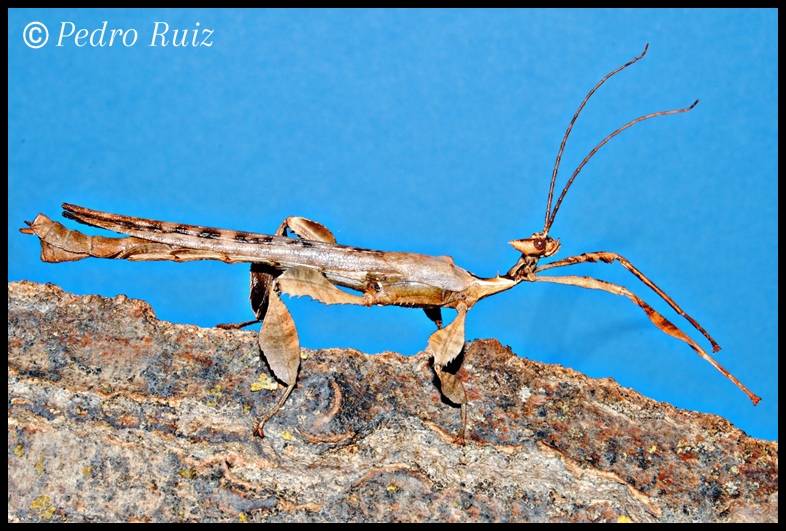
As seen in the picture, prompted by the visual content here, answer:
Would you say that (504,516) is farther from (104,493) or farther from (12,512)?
(12,512)

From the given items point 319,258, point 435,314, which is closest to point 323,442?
point 319,258

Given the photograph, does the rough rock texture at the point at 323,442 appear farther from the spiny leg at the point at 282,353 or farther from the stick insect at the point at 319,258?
the stick insect at the point at 319,258

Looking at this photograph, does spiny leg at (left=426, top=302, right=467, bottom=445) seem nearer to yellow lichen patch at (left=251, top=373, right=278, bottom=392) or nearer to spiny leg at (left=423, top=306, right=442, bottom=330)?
spiny leg at (left=423, top=306, right=442, bottom=330)

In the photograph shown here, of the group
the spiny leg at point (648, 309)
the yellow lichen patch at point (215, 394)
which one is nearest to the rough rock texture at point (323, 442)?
the yellow lichen patch at point (215, 394)

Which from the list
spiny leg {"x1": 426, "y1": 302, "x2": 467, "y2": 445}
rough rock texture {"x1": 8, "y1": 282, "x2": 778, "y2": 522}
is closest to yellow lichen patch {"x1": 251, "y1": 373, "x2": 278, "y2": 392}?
rough rock texture {"x1": 8, "y1": 282, "x2": 778, "y2": 522}

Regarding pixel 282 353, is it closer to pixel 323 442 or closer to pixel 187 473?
pixel 323 442

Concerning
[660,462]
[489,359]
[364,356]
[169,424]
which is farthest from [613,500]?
[169,424]
